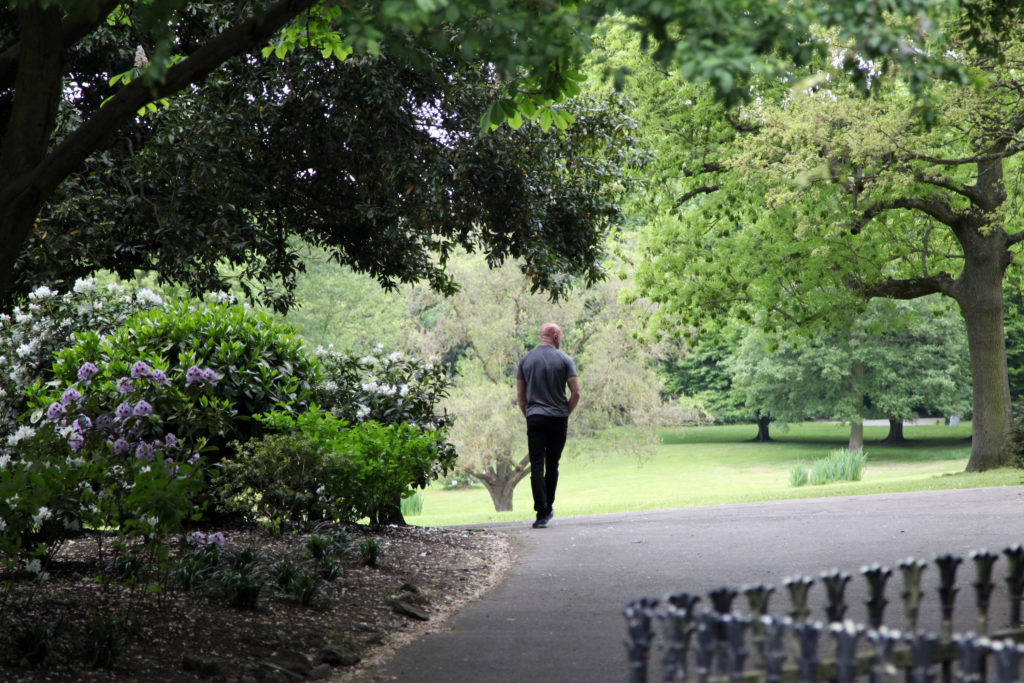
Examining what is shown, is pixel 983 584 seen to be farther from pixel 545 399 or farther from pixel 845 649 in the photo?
pixel 545 399

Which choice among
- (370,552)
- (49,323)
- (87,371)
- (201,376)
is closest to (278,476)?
(201,376)

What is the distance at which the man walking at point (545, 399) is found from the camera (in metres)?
9.66

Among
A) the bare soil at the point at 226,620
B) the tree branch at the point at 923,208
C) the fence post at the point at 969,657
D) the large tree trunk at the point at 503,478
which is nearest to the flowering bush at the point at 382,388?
the bare soil at the point at 226,620

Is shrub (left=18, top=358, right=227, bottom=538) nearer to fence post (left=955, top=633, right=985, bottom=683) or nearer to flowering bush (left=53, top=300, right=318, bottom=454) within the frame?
flowering bush (left=53, top=300, right=318, bottom=454)

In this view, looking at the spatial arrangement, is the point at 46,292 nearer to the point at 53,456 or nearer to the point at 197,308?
the point at 197,308

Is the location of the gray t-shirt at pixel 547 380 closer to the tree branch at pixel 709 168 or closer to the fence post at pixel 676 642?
the fence post at pixel 676 642

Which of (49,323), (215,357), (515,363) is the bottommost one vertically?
(215,357)

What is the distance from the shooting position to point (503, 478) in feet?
85.5

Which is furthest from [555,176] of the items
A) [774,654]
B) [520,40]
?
→ [774,654]

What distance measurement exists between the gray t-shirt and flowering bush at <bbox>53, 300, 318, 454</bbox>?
7.12 ft

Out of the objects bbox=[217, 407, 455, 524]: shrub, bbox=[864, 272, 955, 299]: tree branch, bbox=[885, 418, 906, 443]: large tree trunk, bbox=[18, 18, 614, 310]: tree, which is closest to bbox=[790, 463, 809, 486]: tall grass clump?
bbox=[864, 272, 955, 299]: tree branch

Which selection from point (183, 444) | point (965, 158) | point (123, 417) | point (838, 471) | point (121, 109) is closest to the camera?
point (121, 109)

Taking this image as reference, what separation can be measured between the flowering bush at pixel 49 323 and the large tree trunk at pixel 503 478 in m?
16.6

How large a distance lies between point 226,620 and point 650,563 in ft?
10.7
